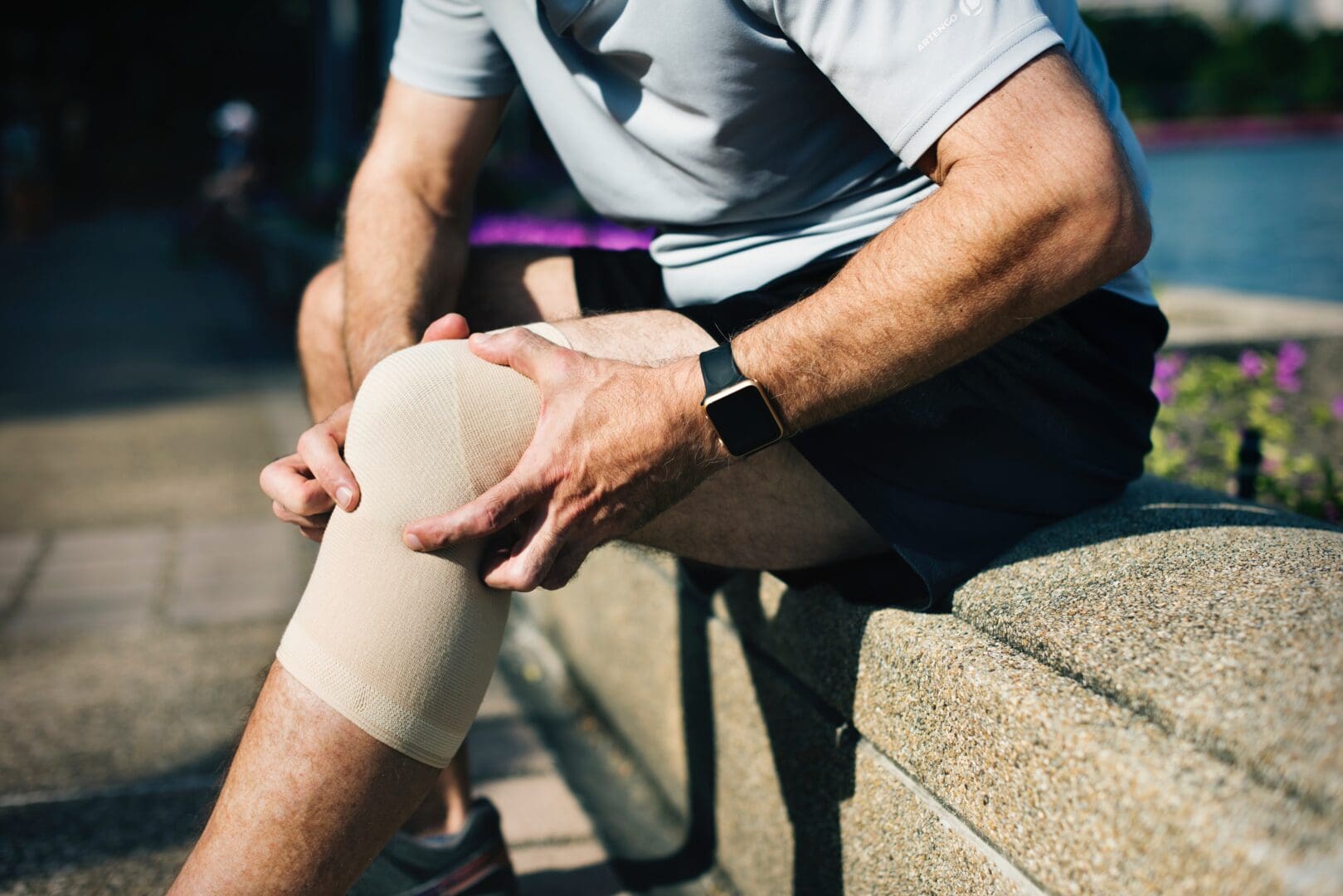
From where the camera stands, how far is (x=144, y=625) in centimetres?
306

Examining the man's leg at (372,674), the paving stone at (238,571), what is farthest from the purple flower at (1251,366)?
the paving stone at (238,571)

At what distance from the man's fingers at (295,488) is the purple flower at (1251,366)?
95.0 inches

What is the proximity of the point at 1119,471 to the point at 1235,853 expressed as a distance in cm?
81

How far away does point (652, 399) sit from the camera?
1.21 m

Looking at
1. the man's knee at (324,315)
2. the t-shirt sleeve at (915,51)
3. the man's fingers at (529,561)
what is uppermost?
the t-shirt sleeve at (915,51)

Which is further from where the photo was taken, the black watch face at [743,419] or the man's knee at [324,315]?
the man's knee at [324,315]

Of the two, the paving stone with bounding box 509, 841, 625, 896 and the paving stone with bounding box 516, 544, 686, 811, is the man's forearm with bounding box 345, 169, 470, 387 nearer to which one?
the paving stone with bounding box 516, 544, 686, 811

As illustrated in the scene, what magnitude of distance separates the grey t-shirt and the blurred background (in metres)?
0.92

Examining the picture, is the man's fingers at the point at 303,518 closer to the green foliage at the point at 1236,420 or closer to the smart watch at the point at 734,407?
the smart watch at the point at 734,407

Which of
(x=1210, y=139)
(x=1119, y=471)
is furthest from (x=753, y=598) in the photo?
(x=1210, y=139)

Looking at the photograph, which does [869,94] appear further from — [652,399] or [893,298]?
[652,399]

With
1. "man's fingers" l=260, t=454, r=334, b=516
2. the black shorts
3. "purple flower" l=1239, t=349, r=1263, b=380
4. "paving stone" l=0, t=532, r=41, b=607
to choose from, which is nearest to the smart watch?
the black shorts

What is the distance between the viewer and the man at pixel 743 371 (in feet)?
3.71

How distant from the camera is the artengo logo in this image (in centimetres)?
114
